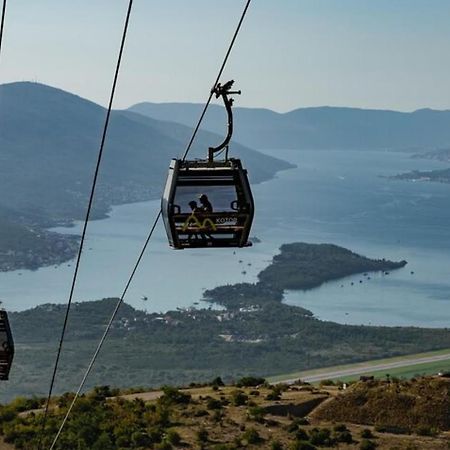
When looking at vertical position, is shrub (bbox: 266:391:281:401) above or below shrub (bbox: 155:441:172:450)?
above

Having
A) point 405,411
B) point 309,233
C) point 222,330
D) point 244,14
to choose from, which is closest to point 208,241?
point 244,14

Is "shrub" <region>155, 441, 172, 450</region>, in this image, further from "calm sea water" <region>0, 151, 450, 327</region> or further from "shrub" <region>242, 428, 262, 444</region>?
"calm sea water" <region>0, 151, 450, 327</region>

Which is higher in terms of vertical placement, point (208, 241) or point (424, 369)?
point (208, 241)

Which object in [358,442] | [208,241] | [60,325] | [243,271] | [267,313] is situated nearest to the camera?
[208,241]

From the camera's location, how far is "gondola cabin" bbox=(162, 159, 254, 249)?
6824 millimetres

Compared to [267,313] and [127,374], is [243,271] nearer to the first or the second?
[267,313]

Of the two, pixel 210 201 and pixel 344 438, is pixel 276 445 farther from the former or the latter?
pixel 210 201

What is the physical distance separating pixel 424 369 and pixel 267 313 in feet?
89.8

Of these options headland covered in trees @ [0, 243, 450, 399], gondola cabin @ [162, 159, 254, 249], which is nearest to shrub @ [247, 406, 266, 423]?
gondola cabin @ [162, 159, 254, 249]

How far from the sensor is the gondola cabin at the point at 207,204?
6824mm

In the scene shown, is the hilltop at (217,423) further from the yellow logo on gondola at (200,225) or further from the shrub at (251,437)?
the yellow logo on gondola at (200,225)

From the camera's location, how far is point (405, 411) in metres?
23.9

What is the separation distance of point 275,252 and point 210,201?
4771 inches

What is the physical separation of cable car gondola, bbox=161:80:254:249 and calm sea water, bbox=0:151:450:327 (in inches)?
3377
